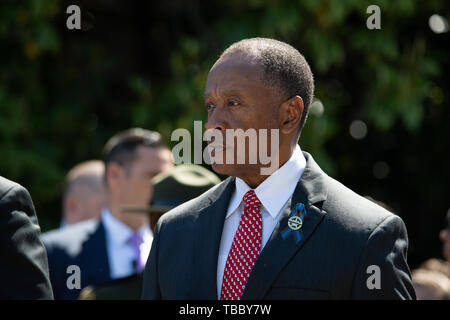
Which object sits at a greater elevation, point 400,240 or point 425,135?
point 400,240

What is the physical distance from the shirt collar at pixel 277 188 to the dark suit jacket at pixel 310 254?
35 mm

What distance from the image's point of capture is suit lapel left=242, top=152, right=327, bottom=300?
101 inches

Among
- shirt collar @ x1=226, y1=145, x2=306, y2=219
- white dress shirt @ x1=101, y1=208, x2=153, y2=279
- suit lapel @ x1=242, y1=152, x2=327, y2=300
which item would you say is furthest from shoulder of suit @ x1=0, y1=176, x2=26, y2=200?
white dress shirt @ x1=101, y1=208, x2=153, y2=279

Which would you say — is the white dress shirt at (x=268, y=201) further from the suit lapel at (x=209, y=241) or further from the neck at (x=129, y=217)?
the neck at (x=129, y=217)

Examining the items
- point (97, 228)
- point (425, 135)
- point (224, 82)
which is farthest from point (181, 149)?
point (224, 82)

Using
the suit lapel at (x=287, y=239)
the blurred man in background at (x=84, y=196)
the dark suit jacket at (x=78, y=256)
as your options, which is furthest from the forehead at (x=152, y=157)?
the suit lapel at (x=287, y=239)

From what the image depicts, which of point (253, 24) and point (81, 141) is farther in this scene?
point (81, 141)

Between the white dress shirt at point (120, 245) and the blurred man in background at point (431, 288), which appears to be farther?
the white dress shirt at point (120, 245)

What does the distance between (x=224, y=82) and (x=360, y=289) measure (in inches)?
32.7

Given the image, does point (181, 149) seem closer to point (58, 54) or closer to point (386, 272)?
point (58, 54)

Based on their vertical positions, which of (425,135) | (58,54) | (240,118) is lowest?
(425,135)

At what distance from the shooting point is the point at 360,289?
2.51 metres

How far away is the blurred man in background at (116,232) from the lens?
475 cm

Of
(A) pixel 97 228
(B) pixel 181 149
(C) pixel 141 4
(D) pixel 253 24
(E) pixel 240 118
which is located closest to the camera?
(E) pixel 240 118
